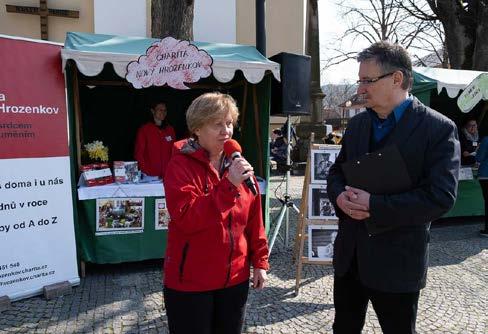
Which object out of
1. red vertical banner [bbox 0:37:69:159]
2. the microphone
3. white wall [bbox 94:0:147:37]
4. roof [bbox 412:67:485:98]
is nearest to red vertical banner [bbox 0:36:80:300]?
red vertical banner [bbox 0:37:69:159]

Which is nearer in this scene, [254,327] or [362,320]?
[362,320]

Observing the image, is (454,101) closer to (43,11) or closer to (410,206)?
(410,206)

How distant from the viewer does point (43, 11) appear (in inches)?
516

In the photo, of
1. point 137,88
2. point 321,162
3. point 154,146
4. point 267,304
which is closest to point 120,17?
point 154,146

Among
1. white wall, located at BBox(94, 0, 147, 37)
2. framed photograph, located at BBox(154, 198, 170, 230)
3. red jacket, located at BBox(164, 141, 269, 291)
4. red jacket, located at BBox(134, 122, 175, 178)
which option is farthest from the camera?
white wall, located at BBox(94, 0, 147, 37)

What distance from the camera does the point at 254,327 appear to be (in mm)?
3486

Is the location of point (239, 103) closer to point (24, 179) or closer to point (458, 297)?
point (24, 179)

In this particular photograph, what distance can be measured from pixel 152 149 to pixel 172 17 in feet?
6.83

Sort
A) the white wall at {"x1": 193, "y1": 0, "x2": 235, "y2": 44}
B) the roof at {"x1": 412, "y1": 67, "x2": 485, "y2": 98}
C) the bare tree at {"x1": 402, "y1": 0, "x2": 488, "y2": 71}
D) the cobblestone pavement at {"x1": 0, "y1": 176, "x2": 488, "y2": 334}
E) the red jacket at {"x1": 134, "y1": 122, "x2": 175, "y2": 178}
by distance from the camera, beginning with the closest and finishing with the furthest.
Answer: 1. the cobblestone pavement at {"x1": 0, "y1": 176, "x2": 488, "y2": 334}
2. the red jacket at {"x1": 134, "y1": 122, "x2": 175, "y2": 178}
3. the roof at {"x1": 412, "y1": 67, "x2": 485, "y2": 98}
4. the bare tree at {"x1": 402, "y1": 0, "x2": 488, "y2": 71}
5. the white wall at {"x1": 193, "y1": 0, "x2": 235, "y2": 44}

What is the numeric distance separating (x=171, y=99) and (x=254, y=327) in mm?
4069

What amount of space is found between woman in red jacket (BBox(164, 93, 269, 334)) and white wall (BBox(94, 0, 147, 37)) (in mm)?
13214

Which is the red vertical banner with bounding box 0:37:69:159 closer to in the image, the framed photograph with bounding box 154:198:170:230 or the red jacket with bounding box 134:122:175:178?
the framed photograph with bounding box 154:198:170:230

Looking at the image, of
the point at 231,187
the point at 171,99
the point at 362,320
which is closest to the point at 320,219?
the point at 362,320

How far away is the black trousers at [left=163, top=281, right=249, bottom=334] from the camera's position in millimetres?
1931
